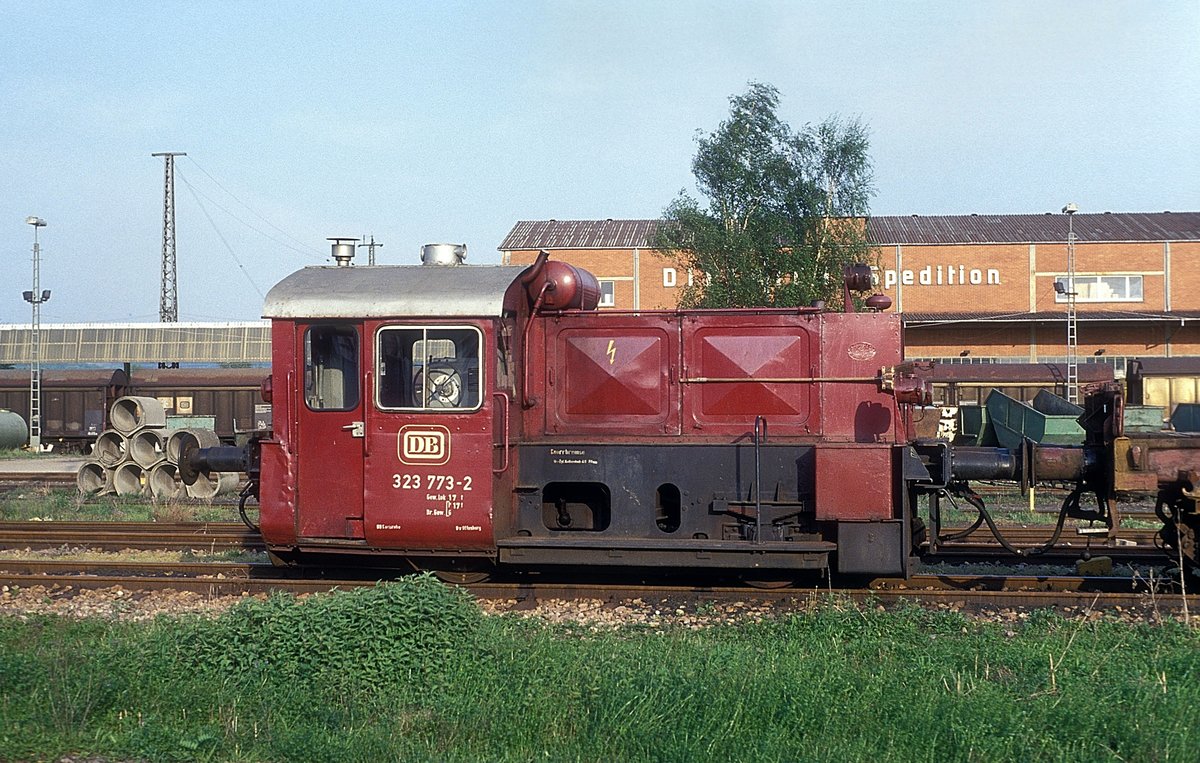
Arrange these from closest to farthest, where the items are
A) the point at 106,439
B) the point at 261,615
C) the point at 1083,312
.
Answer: the point at 261,615 → the point at 106,439 → the point at 1083,312

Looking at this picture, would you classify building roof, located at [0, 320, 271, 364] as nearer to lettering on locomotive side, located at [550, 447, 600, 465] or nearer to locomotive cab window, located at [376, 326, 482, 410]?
locomotive cab window, located at [376, 326, 482, 410]

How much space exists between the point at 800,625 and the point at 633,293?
127 ft

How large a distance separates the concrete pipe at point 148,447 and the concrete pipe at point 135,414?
18 cm

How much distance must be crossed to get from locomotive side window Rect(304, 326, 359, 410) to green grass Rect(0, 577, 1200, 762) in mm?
2483

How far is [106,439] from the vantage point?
19.6m

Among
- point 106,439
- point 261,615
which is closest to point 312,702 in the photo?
point 261,615

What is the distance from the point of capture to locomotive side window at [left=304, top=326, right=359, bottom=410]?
942 cm

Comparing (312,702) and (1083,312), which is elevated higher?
(1083,312)

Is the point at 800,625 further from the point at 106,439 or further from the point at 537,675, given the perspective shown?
the point at 106,439

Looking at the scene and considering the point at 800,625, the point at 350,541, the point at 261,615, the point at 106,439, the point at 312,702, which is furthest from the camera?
the point at 106,439

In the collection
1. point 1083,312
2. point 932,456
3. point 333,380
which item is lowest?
point 932,456

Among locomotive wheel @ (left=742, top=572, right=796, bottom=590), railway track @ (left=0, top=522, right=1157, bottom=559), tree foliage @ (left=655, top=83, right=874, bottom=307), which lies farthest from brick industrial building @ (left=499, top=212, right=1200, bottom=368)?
locomotive wheel @ (left=742, top=572, right=796, bottom=590)

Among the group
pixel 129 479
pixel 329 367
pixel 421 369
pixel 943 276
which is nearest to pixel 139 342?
pixel 129 479

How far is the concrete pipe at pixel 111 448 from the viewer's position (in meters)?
19.1
